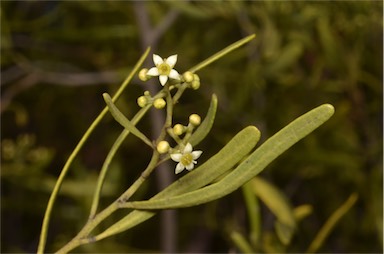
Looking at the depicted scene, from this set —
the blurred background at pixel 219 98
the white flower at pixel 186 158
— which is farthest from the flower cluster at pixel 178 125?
the blurred background at pixel 219 98

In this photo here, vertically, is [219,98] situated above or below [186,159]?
above

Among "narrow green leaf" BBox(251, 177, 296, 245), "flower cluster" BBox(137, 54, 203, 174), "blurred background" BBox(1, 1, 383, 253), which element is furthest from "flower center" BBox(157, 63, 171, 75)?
"blurred background" BBox(1, 1, 383, 253)

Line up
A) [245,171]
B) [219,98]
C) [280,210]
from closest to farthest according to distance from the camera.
Answer: [245,171]
[280,210]
[219,98]

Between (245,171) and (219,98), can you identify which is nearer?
(245,171)

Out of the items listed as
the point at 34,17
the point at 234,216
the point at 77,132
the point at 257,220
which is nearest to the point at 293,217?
the point at 257,220

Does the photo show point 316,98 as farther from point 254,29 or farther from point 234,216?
point 234,216

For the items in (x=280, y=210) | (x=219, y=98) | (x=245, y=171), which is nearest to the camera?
(x=245, y=171)

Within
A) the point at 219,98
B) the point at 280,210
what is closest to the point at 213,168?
the point at 280,210

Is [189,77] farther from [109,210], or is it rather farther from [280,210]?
[280,210]
